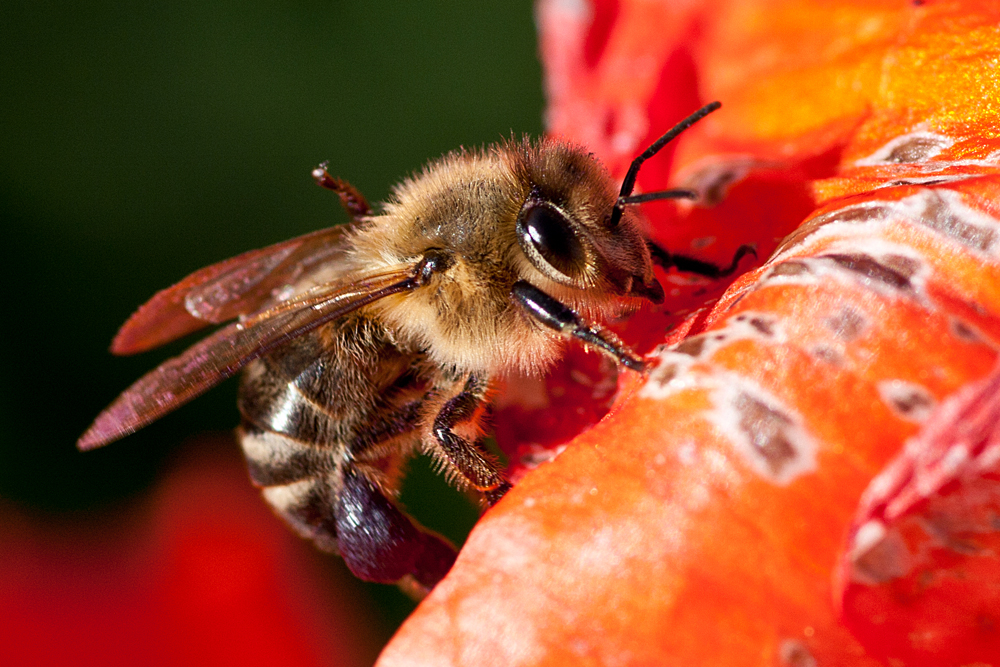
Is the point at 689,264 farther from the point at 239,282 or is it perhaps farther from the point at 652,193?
the point at 239,282

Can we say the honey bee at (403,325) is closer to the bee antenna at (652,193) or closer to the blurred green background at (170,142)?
the bee antenna at (652,193)

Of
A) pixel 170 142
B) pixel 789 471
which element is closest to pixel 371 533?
pixel 789 471

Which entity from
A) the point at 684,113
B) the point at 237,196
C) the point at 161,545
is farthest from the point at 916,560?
the point at 161,545

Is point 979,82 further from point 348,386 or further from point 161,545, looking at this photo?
point 161,545

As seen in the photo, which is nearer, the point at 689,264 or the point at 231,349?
the point at 231,349

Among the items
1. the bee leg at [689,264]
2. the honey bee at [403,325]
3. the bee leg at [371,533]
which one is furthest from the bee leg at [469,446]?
the bee leg at [689,264]

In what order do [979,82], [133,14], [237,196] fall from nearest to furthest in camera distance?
[979,82]
[133,14]
[237,196]

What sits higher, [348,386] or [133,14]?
[133,14]
